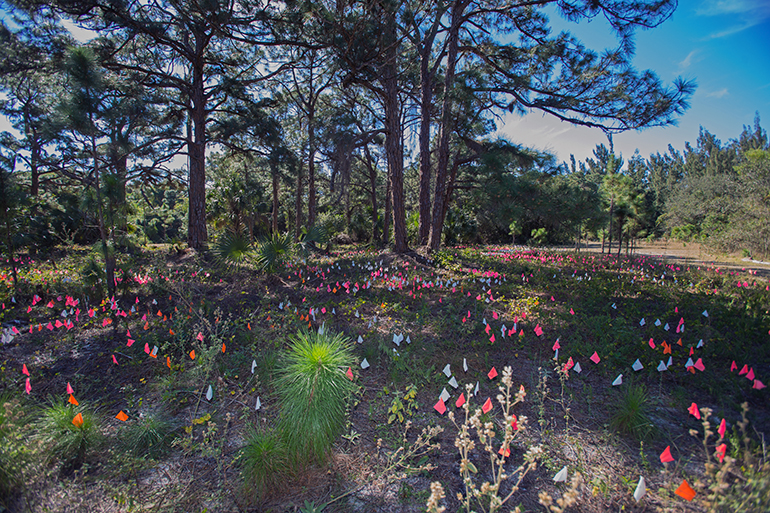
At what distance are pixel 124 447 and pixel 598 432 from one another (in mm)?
4262

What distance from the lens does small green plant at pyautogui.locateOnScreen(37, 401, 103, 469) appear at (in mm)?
2539

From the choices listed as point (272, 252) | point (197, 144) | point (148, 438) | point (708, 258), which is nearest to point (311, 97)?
point (197, 144)

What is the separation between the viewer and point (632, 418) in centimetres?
282

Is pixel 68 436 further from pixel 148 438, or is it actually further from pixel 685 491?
pixel 685 491

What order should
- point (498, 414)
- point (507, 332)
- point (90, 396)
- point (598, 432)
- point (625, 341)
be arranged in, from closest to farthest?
1. point (598, 432)
2. point (498, 414)
3. point (90, 396)
4. point (625, 341)
5. point (507, 332)

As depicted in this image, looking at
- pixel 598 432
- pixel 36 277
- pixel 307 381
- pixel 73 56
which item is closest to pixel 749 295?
pixel 598 432

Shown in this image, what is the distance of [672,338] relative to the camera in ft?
15.0

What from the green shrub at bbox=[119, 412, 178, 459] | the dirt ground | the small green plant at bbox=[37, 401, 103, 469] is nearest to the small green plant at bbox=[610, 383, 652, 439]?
the green shrub at bbox=[119, 412, 178, 459]

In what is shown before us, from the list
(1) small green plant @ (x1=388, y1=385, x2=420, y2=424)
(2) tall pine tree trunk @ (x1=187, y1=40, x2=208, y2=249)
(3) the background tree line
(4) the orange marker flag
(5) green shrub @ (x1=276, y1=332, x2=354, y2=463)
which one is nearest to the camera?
(4) the orange marker flag

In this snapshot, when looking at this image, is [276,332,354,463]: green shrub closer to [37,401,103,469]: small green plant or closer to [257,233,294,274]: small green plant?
[37,401,103,469]: small green plant

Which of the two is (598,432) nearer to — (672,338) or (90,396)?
(672,338)

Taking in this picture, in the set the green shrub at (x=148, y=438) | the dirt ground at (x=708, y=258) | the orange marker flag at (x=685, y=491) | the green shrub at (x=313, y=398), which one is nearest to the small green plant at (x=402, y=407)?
the green shrub at (x=313, y=398)

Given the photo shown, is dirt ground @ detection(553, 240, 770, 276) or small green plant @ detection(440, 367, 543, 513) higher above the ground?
dirt ground @ detection(553, 240, 770, 276)

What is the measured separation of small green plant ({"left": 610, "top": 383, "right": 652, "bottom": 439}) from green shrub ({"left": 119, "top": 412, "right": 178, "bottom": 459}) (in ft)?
13.2
